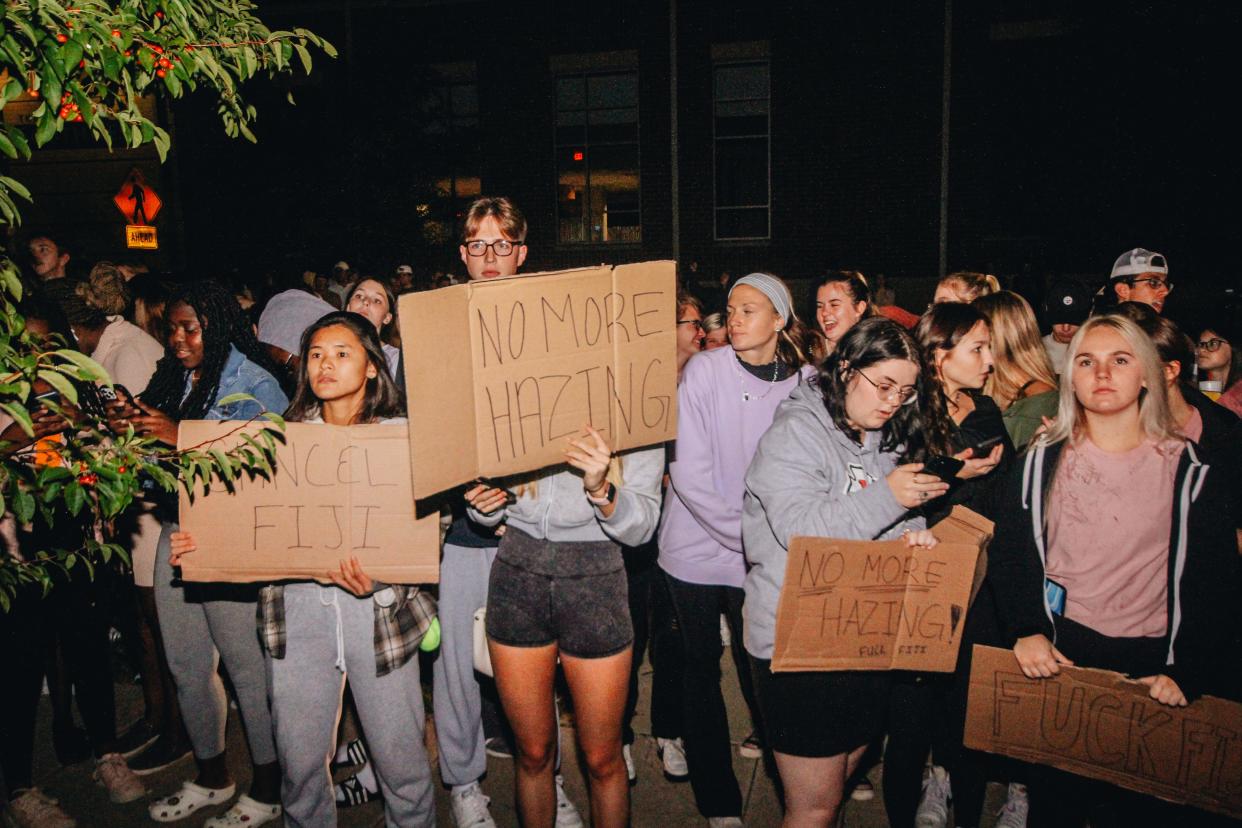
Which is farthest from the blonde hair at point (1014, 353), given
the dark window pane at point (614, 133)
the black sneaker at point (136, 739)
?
the dark window pane at point (614, 133)

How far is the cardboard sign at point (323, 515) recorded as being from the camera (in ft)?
9.25

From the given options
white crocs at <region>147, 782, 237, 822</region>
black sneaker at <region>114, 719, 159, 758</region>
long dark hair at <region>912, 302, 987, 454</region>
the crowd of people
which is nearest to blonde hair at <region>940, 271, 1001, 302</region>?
the crowd of people

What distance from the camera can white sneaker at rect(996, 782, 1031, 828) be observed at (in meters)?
3.54

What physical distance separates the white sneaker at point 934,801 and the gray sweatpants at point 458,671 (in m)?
1.84

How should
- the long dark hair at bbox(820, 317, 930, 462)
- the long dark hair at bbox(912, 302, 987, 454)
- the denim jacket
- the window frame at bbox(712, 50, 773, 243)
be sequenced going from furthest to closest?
the window frame at bbox(712, 50, 773, 243), the denim jacket, the long dark hair at bbox(912, 302, 987, 454), the long dark hair at bbox(820, 317, 930, 462)

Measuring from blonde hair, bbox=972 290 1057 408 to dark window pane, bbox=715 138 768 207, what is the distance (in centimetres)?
1349

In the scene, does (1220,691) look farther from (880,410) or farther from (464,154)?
(464,154)

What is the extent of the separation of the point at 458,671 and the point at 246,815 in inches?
40.7

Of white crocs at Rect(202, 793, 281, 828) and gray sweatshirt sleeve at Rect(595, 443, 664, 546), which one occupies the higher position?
gray sweatshirt sleeve at Rect(595, 443, 664, 546)

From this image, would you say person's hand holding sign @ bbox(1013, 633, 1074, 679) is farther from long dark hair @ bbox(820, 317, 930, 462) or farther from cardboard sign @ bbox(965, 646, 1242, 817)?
long dark hair @ bbox(820, 317, 930, 462)

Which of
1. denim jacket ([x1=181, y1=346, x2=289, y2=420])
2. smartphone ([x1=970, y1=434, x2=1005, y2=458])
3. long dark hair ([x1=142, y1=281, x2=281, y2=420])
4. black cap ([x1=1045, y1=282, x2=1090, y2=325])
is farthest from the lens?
black cap ([x1=1045, y1=282, x2=1090, y2=325])

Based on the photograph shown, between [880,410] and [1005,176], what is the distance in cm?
1548

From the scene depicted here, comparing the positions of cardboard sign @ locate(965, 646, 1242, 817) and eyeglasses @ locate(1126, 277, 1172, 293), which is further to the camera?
eyeglasses @ locate(1126, 277, 1172, 293)

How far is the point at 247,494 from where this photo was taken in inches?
111
